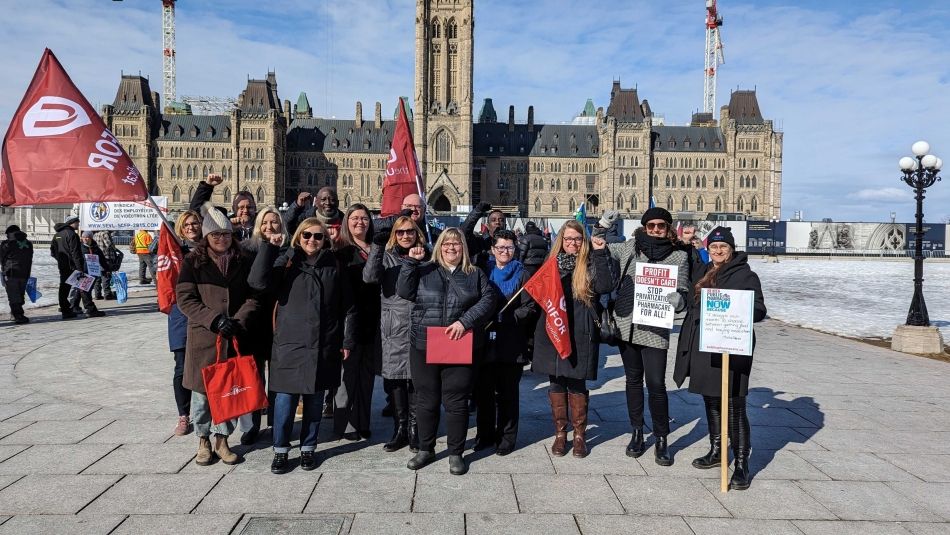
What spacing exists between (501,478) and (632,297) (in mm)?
1810

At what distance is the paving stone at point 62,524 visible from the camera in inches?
150

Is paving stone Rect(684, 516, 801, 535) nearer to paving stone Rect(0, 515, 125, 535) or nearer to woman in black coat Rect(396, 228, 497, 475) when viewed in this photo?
woman in black coat Rect(396, 228, 497, 475)

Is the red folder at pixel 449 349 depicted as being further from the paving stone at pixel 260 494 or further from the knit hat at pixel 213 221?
the knit hat at pixel 213 221

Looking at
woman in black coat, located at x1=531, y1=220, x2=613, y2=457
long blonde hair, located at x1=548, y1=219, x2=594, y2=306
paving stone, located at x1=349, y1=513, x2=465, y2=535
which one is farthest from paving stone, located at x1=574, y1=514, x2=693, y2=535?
long blonde hair, located at x1=548, y1=219, x2=594, y2=306

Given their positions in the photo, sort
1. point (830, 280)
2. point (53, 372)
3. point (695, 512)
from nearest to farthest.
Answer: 1. point (695, 512)
2. point (53, 372)
3. point (830, 280)

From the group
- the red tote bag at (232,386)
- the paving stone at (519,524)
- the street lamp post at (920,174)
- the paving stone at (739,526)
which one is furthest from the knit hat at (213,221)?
the street lamp post at (920,174)

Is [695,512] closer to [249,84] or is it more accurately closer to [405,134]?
[405,134]

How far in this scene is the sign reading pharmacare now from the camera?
59.3 ft

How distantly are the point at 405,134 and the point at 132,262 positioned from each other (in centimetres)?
2880

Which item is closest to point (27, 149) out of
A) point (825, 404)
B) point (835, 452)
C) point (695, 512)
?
point (695, 512)

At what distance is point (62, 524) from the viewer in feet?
12.8

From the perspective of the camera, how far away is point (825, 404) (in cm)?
706

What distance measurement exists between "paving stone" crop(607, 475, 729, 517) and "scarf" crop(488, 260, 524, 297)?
171cm

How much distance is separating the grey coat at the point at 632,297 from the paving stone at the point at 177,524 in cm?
322
